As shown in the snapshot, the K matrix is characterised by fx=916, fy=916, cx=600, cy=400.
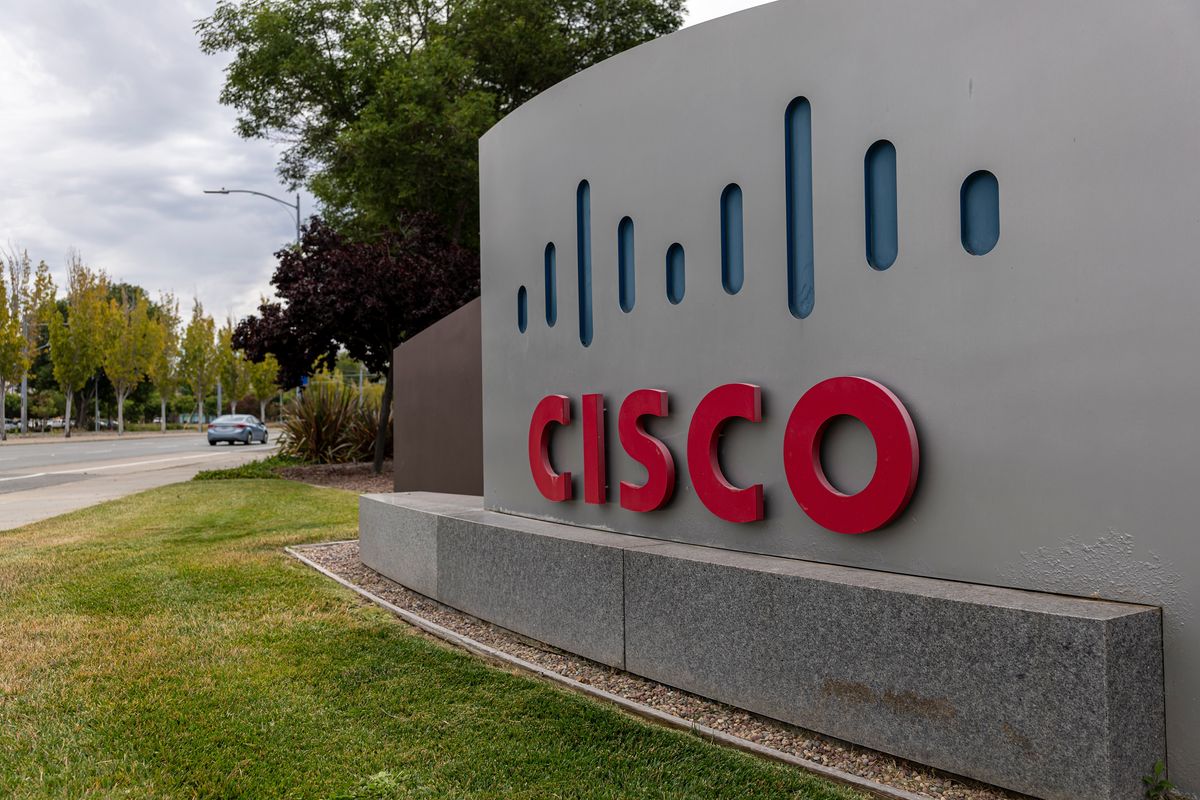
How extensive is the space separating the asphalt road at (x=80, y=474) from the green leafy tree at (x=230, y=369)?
31.4m

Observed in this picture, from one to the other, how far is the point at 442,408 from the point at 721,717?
7.98 m

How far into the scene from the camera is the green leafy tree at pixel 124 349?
51.1 m

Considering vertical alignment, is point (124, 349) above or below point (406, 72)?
below

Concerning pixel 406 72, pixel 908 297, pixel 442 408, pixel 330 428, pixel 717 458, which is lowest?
pixel 330 428

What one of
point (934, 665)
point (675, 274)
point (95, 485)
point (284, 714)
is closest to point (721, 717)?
point (934, 665)

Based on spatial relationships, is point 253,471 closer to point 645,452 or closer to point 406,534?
point 406,534

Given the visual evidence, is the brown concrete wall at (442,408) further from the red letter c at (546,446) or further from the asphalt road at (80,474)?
the asphalt road at (80,474)

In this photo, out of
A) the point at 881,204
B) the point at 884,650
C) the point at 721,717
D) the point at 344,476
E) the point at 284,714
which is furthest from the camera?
the point at 344,476

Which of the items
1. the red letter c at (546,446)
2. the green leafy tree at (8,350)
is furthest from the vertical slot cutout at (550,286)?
the green leafy tree at (8,350)

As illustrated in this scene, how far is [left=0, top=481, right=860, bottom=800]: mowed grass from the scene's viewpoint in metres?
3.65

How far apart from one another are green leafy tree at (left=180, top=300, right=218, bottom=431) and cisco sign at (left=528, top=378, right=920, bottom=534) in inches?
2407

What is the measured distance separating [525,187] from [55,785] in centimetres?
460

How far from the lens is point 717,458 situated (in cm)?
484

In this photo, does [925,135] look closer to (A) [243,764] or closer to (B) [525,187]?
(B) [525,187]
